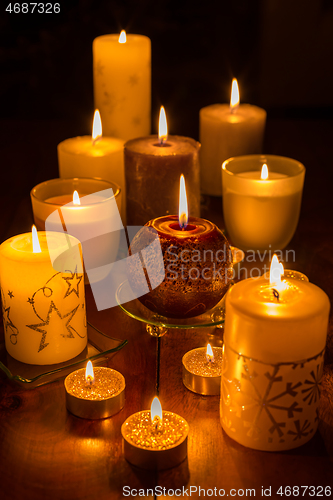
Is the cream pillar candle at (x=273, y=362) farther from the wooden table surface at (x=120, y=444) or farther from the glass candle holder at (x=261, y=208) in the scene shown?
the glass candle holder at (x=261, y=208)

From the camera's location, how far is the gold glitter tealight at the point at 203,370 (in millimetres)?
602

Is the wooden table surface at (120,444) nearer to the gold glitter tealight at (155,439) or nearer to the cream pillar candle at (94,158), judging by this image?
the gold glitter tealight at (155,439)

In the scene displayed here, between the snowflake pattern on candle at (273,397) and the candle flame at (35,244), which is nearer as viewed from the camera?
the snowflake pattern on candle at (273,397)

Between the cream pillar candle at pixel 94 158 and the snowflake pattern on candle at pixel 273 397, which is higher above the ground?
the cream pillar candle at pixel 94 158

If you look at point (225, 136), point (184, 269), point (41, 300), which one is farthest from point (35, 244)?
point (225, 136)

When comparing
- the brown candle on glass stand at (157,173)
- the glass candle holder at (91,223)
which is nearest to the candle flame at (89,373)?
the glass candle holder at (91,223)

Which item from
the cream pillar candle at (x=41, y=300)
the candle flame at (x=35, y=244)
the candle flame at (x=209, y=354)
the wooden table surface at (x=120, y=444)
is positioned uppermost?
the candle flame at (x=35, y=244)

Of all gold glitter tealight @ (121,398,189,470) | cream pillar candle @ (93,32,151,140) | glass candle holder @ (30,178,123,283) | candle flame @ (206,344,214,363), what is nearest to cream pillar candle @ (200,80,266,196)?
cream pillar candle @ (93,32,151,140)

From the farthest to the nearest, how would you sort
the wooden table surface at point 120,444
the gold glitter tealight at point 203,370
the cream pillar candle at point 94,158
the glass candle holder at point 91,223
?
the cream pillar candle at point 94,158
the glass candle holder at point 91,223
the gold glitter tealight at point 203,370
the wooden table surface at point 120,444

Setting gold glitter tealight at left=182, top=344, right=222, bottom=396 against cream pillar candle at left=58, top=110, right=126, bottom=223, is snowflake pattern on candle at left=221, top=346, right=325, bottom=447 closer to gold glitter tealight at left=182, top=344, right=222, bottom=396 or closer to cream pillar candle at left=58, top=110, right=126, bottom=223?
gold glitter tealight at left=182, top=344, right=222, bottom=396

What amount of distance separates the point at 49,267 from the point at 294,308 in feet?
0.85

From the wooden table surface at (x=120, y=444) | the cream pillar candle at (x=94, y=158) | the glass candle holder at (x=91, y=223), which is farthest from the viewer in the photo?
the cream pillar candle at (x=94, y=158)

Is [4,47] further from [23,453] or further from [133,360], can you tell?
[23,453]

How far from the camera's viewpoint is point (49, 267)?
0.62 m
